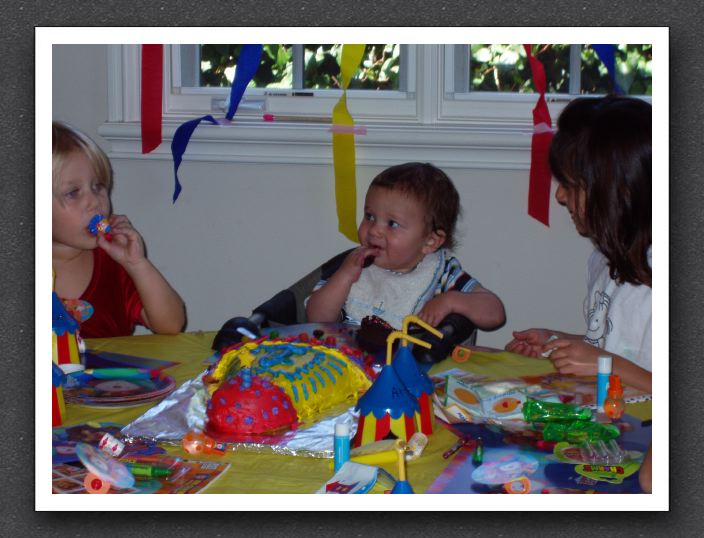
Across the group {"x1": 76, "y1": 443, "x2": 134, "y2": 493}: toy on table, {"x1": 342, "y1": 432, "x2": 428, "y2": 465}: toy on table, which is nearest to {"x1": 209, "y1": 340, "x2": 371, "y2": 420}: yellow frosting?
{"x1": 342, "y1": 432, "x2": 428, "y2": 465}: toy on table

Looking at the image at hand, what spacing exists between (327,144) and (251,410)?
120 centimetres

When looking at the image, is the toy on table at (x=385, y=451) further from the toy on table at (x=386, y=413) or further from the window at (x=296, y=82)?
the window at (x=296, y=82)

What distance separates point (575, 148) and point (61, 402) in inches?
33.9

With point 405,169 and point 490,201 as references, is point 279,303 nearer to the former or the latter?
point 405,169

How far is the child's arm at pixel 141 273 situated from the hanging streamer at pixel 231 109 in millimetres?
422

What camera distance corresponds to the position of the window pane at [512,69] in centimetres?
224

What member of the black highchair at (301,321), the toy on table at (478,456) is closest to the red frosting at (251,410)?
the toy on table at (478,456)

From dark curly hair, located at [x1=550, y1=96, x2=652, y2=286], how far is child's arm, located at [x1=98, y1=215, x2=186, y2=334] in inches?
27.5

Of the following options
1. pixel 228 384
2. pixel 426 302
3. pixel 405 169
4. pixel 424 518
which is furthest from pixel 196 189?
pixel 424 518

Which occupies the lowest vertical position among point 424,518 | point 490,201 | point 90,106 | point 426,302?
point 424,518

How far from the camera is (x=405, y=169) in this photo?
6.36ft

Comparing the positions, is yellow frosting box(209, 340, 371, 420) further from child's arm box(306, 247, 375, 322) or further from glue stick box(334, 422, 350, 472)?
Answer: child's arm box(306, 247, 375, 322)

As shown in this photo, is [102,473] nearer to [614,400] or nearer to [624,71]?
[614,400]

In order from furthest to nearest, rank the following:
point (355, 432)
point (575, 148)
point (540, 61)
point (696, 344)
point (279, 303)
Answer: point (540, 61) < point (279, 303) < point (575, 148) < point (355, 432) < point (696, 344)
